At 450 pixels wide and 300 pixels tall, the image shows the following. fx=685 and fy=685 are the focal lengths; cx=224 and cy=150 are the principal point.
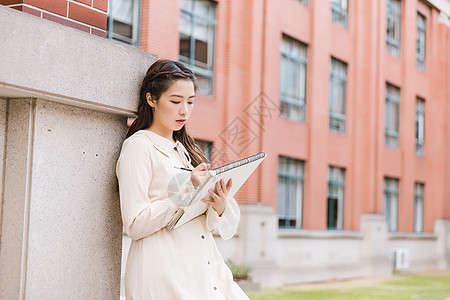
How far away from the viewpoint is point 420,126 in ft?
88.6

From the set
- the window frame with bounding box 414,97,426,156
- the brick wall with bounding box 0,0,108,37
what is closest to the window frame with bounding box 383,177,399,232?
the window frame with bounding box 414,97,426,156

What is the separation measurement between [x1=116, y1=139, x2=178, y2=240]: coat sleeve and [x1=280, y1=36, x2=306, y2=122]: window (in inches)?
627

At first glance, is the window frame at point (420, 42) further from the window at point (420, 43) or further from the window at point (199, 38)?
the window at point (199, 38)

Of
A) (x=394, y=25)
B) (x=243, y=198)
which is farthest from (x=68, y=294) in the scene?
(x=394, y=25)

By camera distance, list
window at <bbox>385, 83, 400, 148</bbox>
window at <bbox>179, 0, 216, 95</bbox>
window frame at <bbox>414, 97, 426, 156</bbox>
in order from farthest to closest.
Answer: window frame at <bbox>414, 97, 426, 156</bbox> < window at <bbox>385, 83, 400, 148</bbox> < window at <bbox>179, 0, 216, 95</bbox>

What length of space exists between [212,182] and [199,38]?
13.5 m

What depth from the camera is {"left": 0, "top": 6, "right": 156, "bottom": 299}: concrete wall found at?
2.57 metres

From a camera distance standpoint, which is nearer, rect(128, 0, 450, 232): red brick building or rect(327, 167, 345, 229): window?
rect(128, 0, 450, 232): red brick building

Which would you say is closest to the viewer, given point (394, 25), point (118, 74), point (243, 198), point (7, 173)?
point (7, 173)

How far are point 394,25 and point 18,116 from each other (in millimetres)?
23835

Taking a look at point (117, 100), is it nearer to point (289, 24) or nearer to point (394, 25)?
point (289, 24)

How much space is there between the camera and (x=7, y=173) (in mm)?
2734

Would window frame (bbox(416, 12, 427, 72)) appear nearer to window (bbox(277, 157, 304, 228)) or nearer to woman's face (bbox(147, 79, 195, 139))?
window (bbox(277, 157, 304, 228))

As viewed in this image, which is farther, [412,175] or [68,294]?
[412,175]
